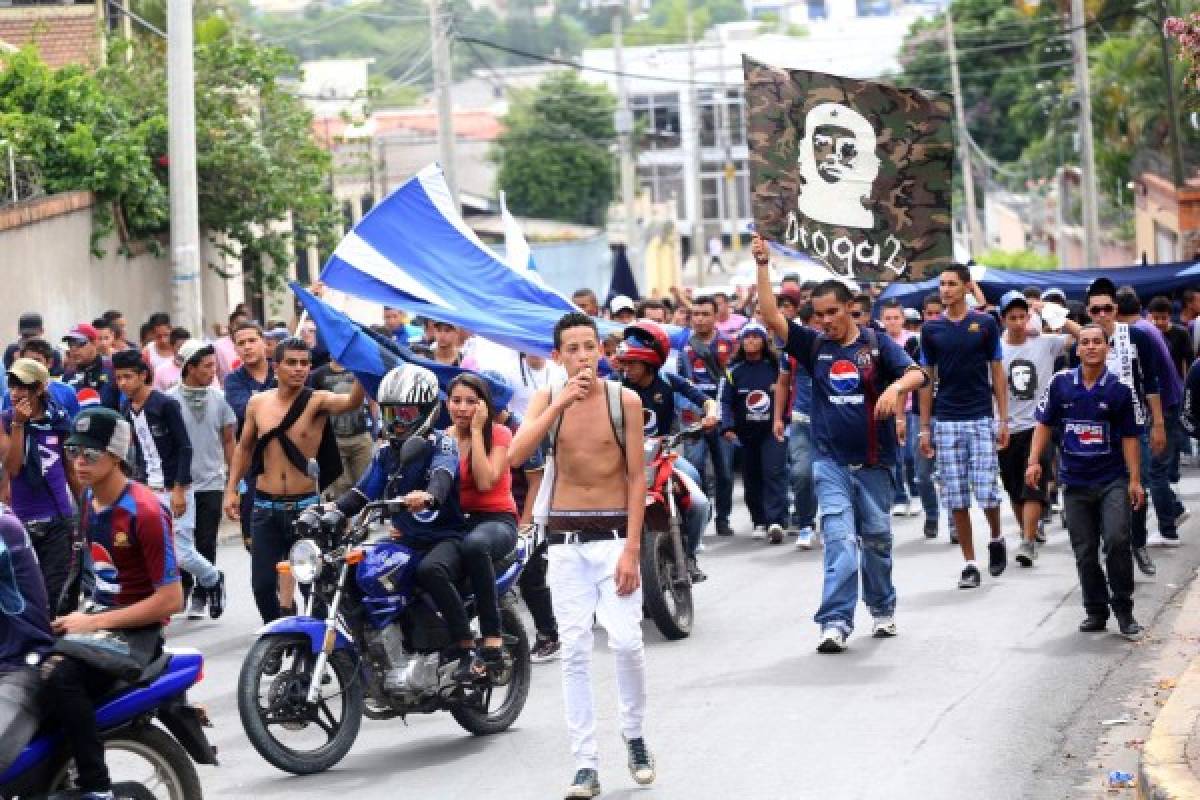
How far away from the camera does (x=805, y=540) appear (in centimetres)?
1636

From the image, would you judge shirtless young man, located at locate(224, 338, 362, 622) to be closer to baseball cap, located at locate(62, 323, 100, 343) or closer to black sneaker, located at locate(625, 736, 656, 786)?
black sneaker, located at locate(625, 736, 656, 786)

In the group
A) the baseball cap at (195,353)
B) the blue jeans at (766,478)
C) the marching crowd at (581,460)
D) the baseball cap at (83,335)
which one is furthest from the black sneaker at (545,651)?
the baseball cap at (83,335)

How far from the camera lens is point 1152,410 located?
14.2 m

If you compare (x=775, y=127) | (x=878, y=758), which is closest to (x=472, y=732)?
(x=878, y=758)

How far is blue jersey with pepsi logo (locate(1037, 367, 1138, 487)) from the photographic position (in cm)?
1197

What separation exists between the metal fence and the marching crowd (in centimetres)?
551

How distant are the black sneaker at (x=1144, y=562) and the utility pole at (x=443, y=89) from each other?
66.4 ft

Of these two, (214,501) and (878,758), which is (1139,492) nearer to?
(878,758)

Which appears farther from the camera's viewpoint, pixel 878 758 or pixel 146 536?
pixel 878 758

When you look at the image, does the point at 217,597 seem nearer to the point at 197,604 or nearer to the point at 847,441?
the point at 197,604

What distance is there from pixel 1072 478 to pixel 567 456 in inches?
162

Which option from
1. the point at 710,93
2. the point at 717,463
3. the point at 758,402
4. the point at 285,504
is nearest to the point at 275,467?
the point at 285,504

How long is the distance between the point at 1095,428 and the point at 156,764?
247 inches

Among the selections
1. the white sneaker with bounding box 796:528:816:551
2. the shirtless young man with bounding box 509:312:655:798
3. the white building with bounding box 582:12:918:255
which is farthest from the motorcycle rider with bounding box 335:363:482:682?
the white building with bounding box 582:12:918:255
